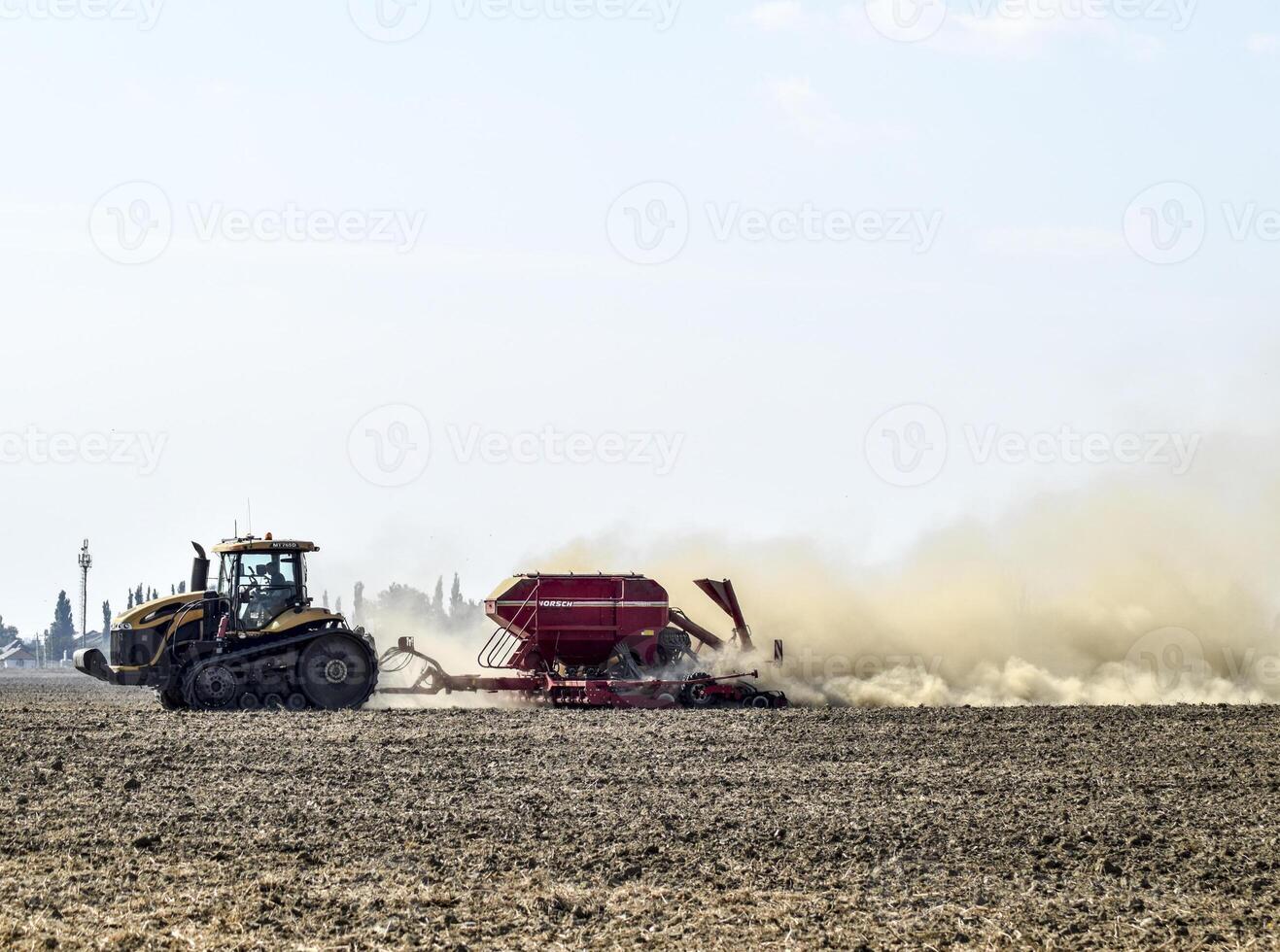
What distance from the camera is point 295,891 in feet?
39.1

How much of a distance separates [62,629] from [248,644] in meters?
162

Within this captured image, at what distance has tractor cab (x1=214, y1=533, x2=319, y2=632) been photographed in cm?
2670

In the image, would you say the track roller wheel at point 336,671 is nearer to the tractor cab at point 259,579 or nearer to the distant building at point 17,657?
the tractor cab at point 259,579

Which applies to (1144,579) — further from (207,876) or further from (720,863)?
(207,876)

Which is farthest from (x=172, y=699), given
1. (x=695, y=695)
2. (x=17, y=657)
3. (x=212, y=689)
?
(x=17, y=657)

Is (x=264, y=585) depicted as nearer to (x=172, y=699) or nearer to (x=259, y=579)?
(x=259, y=579)

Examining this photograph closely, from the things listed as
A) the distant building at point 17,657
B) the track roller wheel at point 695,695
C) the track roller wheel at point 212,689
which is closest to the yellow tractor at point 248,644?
the track roller wheel at point 212,689

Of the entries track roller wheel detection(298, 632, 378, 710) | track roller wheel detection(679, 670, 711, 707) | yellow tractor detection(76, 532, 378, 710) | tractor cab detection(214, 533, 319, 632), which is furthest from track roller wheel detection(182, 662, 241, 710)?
track roller wheel detection(679, 670, 711, 707)

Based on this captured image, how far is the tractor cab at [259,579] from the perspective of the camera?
2670 cm

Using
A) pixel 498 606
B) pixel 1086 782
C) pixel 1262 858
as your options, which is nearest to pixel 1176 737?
pixel 1086 782

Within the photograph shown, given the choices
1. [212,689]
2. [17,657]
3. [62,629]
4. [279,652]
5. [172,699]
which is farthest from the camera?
[62,629]

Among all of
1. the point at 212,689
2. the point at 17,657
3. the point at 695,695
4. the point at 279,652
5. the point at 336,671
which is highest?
the point at 279,652

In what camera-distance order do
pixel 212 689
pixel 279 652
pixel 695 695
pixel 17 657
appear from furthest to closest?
pixel 17 657 < pixel 695 695 < pixel 279 652 < pixel 212 689

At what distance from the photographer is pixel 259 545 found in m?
26.7
